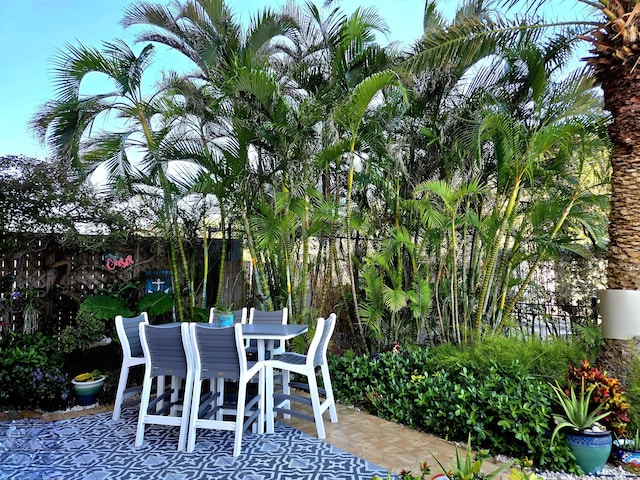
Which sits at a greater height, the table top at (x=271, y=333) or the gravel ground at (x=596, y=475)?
the table top at (x=271, y=333)

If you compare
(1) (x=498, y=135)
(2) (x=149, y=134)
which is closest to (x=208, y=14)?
(2) (x=149, y=134)

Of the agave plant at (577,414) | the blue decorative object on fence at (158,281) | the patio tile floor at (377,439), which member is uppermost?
the blue decorative object on fence at (158,281)

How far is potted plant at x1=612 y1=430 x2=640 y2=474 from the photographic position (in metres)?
2.75

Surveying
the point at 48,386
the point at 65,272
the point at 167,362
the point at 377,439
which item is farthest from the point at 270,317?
the point at 65,272

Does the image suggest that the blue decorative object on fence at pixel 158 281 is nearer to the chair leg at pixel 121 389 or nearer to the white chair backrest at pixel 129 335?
the white chair backrest at pixel 129 335

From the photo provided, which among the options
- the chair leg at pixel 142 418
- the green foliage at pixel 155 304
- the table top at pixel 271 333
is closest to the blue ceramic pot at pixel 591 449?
the table top at pixel 271 333

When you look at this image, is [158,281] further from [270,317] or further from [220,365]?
[220,365]

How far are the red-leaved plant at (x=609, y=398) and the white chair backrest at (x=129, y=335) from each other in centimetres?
338

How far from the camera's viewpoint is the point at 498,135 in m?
4.30

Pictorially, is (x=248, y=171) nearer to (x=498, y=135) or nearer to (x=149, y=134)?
(x=149, y=134)

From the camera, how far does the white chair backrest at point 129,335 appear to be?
141 inches

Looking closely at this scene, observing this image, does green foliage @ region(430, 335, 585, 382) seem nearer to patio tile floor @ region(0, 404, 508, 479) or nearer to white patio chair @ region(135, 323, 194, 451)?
patio tile floor @ region(0, 404, 508, 479)

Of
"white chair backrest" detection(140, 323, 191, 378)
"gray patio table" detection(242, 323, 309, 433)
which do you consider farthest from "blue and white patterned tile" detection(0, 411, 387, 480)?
"white chair backrest" detection(140, 323, 191, 378)

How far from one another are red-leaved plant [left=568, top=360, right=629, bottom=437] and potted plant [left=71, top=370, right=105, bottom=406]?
4.19 meters
